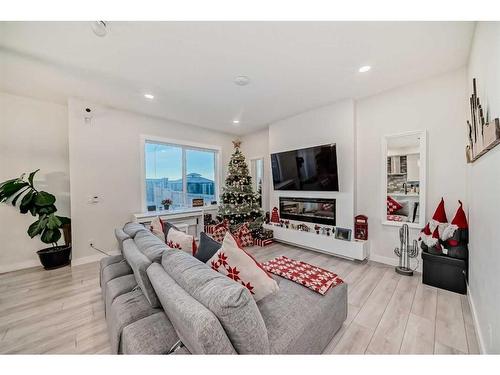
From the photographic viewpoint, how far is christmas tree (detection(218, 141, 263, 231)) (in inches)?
173

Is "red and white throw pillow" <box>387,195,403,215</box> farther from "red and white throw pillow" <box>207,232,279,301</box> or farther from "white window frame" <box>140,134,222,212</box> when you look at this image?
"white window frame" <box>140,134,222,212</box>

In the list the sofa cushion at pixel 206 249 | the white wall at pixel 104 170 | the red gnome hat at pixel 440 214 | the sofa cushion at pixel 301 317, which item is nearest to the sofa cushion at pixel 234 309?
the sofa cushion at pixel 301 317

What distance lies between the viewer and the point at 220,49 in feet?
6.61

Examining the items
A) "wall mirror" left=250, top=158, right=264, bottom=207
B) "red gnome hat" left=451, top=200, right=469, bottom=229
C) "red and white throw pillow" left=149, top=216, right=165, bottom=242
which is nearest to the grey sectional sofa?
"red and white throw pillow" left=149, top=216, right=165, bottom=242

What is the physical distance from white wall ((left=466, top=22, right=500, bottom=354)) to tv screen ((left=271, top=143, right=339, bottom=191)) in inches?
72.9

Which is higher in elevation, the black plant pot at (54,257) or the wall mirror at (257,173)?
the wall mirror at (257,173)

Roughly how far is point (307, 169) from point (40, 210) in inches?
175

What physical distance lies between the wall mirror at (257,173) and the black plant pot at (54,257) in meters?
3.89

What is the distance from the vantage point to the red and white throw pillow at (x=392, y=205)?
9.98ft

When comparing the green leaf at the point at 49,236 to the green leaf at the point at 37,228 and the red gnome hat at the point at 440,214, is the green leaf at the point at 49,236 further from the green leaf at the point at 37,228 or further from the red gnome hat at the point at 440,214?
the red gnome hat at the point at 440,214

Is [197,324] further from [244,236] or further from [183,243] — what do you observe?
[244,236]

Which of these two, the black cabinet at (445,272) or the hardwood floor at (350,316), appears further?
the black cabinet at (445,272)

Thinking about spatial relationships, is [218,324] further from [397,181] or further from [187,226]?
[187,226]
